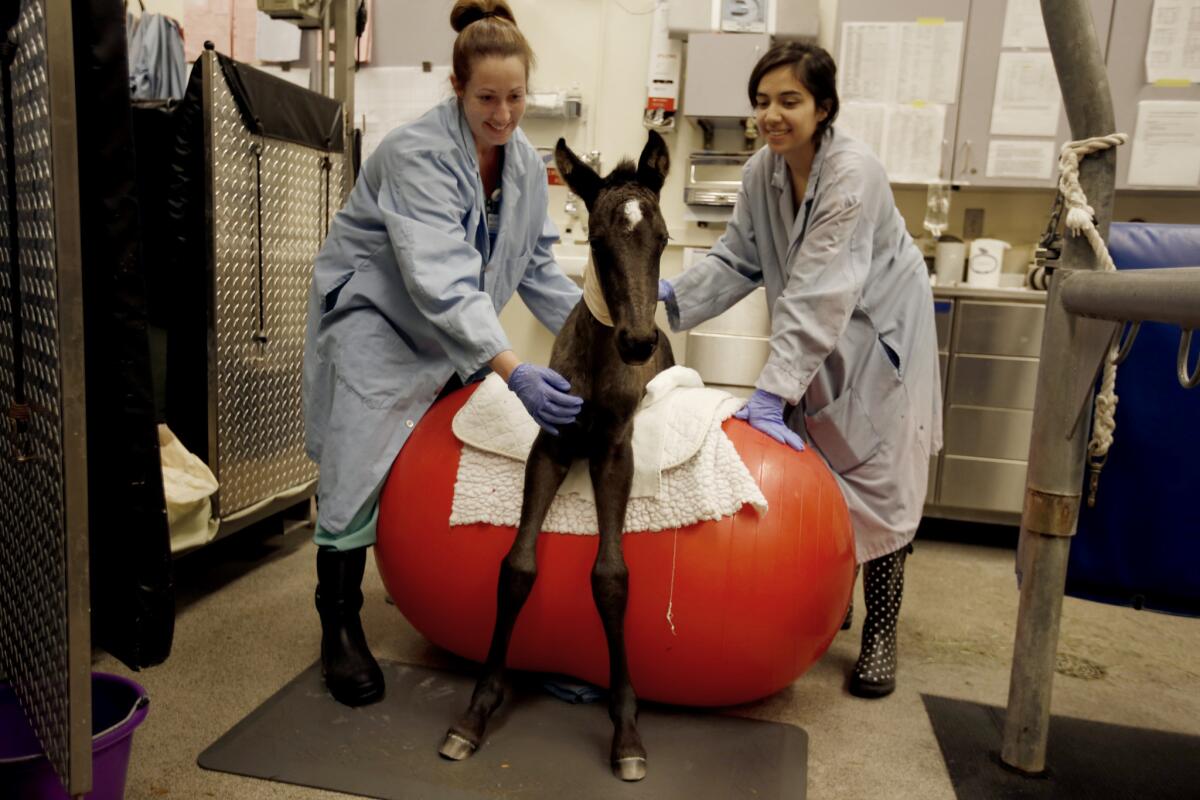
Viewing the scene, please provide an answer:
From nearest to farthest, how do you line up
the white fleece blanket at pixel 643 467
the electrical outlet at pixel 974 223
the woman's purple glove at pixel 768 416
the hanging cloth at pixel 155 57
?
the white fleece blanket at pixel 643 467 < the woman's purple glove at pixel 768 416 < the electrical outlet at pixel 974 223 < the hanging cloth at pixel 155 57

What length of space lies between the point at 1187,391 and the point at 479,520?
50.5 inches

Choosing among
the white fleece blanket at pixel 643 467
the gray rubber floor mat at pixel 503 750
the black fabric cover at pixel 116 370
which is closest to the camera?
the black fabric cover at pixel 116 370

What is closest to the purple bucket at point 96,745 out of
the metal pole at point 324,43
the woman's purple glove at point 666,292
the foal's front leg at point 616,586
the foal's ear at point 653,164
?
the foal's front leg at point 616,586

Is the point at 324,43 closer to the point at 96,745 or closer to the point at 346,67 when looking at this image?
the point at 346,67

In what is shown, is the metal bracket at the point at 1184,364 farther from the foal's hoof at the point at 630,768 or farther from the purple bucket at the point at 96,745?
the purple bucket at the point at 96,745

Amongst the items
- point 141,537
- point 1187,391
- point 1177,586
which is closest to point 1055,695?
point 1177,586

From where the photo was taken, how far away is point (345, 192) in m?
2.84

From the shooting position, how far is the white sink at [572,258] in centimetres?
387

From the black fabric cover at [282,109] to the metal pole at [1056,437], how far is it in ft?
6.21

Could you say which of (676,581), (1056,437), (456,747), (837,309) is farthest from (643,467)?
(1056,437)

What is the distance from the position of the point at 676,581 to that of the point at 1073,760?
883 mm

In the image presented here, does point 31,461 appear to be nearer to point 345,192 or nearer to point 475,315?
point 475,315

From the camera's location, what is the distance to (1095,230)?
4.79 ft

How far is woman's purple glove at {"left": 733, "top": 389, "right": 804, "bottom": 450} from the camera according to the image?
5.78 ft
